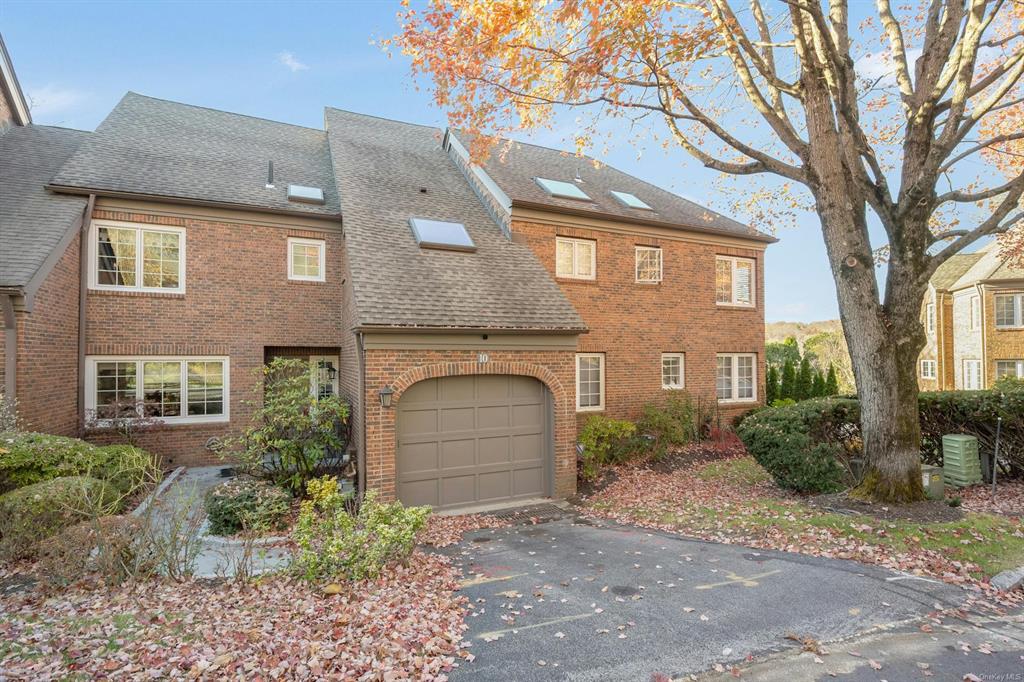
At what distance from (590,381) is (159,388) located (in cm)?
999

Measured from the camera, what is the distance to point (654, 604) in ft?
16.9

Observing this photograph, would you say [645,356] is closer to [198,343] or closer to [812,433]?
[812,433]

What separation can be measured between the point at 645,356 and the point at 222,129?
1381 cm

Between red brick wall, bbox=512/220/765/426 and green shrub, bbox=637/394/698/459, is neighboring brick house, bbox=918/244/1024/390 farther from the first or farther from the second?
green shrub, bbox=637/394/698/459

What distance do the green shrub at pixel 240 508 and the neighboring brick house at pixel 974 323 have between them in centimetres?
2552

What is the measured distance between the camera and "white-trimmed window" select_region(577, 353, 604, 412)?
13.6 metres

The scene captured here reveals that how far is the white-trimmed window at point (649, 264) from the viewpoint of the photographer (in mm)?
14734

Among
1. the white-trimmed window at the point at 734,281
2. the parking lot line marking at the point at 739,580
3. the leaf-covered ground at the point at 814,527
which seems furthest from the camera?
the white-trimmed window at the point at 734,281

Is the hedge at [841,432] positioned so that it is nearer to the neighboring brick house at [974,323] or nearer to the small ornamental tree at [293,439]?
the small ornamental tree at [293,439]

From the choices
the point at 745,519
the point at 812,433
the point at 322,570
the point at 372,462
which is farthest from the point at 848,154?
the point at 322,570

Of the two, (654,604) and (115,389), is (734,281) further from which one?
(115,389)

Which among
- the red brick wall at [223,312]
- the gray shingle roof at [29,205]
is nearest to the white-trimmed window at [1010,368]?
the red brick wall at [223,312]

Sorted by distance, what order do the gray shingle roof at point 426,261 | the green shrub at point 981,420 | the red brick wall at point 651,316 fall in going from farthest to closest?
the red brick wall at point 651,316 < the green shrub at point 981,420 < the gray shingle roof at point 426,261

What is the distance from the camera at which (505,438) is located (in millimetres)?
9664
